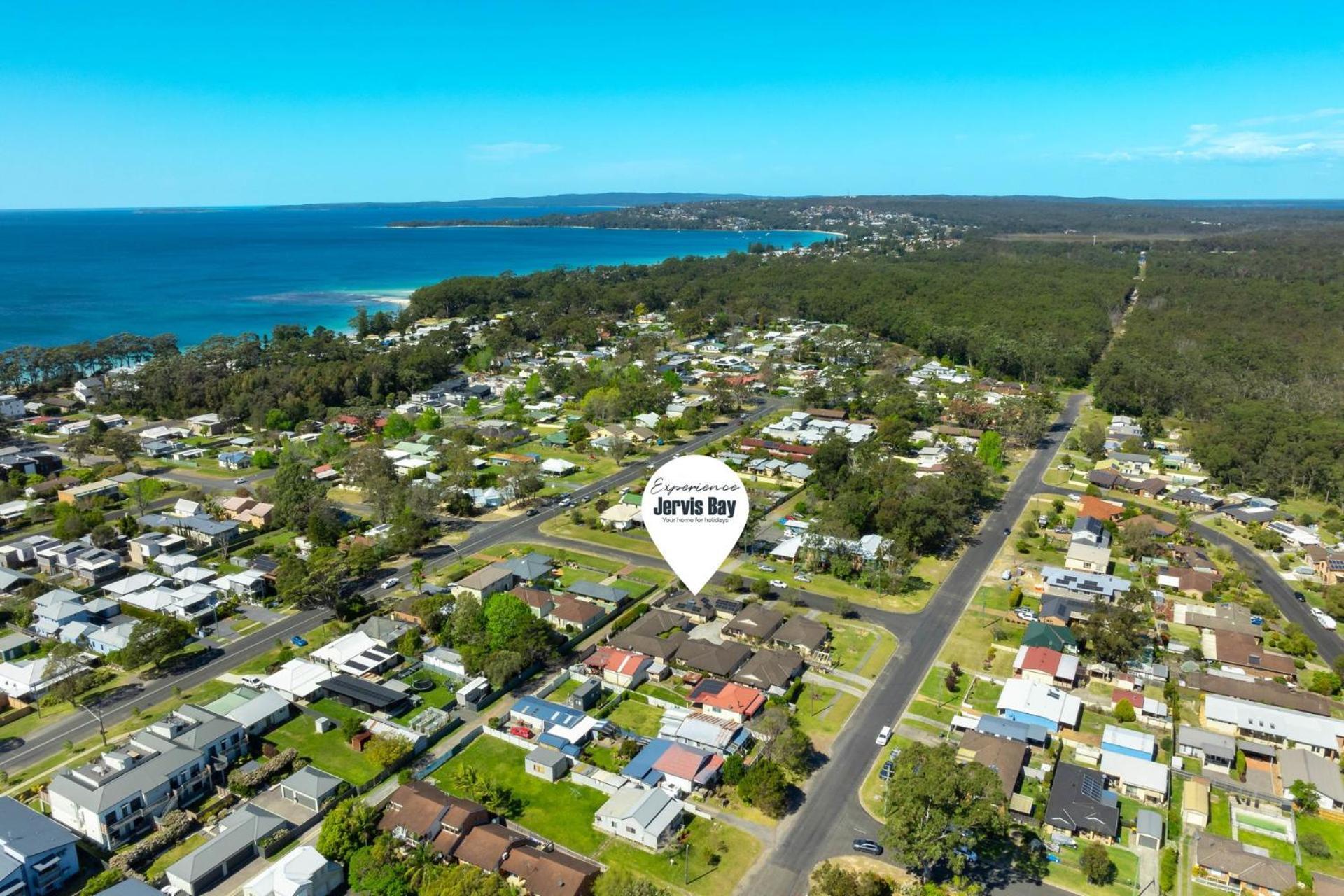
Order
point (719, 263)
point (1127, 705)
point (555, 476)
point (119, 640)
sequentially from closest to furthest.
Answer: point (1127, 705) → point (119, 640) → point (555, 476) → point (719, 263)

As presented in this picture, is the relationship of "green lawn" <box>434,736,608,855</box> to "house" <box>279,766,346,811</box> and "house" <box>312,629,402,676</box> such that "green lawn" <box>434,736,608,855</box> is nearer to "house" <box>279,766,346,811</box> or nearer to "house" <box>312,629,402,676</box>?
"house" <box>279,766,346,811</box>

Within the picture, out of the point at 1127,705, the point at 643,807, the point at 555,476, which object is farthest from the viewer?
the point at 555,476

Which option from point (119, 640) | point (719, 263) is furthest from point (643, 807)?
point (719, 263)

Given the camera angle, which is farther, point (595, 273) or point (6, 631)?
point (595, 273)

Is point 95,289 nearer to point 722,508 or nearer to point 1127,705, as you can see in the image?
point 722,508

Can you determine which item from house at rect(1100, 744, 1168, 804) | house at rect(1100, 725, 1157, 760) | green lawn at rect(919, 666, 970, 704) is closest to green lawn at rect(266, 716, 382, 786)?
green lawn at rect(919, 666, 970, 704)

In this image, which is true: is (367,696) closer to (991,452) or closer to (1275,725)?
(1275,725)
